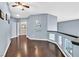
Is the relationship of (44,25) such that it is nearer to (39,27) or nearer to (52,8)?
(39,27)

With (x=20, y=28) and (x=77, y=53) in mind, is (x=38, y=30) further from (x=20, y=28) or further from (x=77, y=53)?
(x=77, y=53)

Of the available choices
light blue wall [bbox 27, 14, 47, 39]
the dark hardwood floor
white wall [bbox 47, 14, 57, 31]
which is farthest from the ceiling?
the dark hardwood floor

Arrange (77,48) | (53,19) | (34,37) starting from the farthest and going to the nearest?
(34,37), (53,19), (77,48)

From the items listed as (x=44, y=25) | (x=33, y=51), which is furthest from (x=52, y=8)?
(x=33, y=51)

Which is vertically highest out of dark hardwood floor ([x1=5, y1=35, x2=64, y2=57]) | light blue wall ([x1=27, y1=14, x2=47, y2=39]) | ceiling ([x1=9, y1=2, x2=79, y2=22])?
ceiling ([x1=9, y1=2, x2=79, y2=22])

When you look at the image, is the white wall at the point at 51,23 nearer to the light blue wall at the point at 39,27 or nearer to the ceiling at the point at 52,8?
the light blue wall at the point at 39,27

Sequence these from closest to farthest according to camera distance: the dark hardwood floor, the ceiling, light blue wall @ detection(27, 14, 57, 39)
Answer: the dark hardwood floor → the ceiling → light blue wall @ detection(27, 14, 57, 39)

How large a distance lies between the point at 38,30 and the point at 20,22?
193 inches

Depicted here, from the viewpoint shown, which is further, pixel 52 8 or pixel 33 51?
pixel 52 8

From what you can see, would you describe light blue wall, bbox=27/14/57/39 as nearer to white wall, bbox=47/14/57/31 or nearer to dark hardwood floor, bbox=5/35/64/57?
white wall, bbox=47/14/57/31

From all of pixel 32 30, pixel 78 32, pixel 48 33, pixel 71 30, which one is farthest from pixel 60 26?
pixel 48 33

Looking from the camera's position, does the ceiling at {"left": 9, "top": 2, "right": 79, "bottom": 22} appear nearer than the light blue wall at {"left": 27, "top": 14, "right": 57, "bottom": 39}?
Yes

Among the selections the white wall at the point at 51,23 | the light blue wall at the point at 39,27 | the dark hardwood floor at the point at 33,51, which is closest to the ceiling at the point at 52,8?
the white wall at the point at 51,23

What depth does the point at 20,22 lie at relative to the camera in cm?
1372
